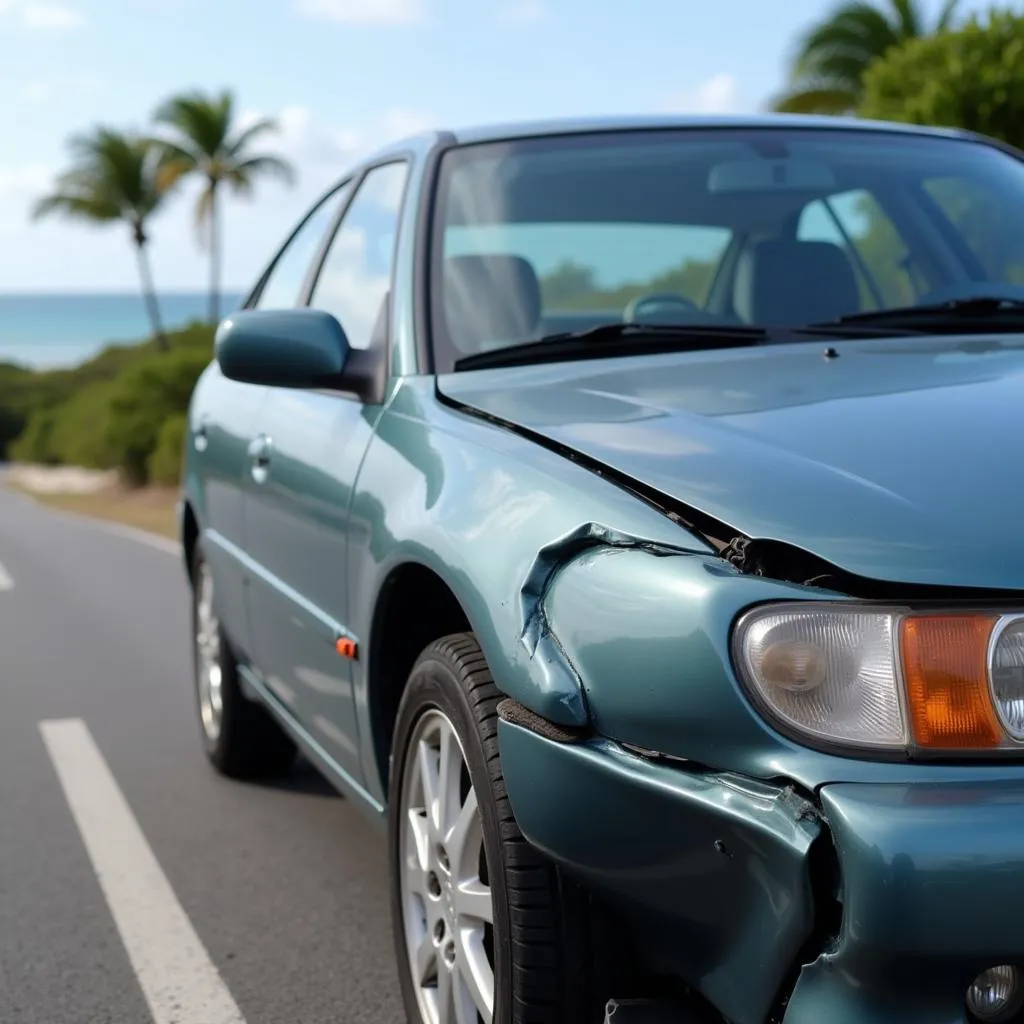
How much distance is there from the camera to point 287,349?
9.87 feet

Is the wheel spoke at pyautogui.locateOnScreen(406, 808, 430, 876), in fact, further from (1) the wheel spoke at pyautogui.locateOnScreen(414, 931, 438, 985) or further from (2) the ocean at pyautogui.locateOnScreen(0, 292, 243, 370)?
(2) the ocean at pyautogui.locateOnScreen(0, 292, 243, 370)

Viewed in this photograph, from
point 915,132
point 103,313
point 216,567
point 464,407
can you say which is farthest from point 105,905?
point 103,313

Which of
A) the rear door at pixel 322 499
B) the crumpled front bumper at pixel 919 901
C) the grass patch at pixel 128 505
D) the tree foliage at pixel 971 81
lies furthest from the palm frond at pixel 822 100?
the crumpled front bumper at pixel 919 901

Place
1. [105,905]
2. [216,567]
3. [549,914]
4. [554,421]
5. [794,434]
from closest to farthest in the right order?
[549,914]
[794,434]
[554,421]
[105,905]
[216,567]

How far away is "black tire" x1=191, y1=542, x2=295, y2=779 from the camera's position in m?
4.50

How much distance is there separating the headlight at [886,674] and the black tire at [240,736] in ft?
9.46

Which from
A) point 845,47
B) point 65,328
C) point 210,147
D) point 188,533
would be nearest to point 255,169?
point 210,147

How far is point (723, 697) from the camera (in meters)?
1.77

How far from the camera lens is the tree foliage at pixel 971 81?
15.6 m

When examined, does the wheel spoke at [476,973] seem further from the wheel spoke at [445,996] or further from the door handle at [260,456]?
the door handle at [260,456]

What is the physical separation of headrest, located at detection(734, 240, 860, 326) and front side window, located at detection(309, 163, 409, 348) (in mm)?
797

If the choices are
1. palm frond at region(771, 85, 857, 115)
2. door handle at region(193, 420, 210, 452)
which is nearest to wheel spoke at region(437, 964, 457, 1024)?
door handle at region(193, 420, 210, 452)

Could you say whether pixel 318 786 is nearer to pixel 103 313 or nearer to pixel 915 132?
pixel 915 132

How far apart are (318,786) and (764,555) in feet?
9.97
